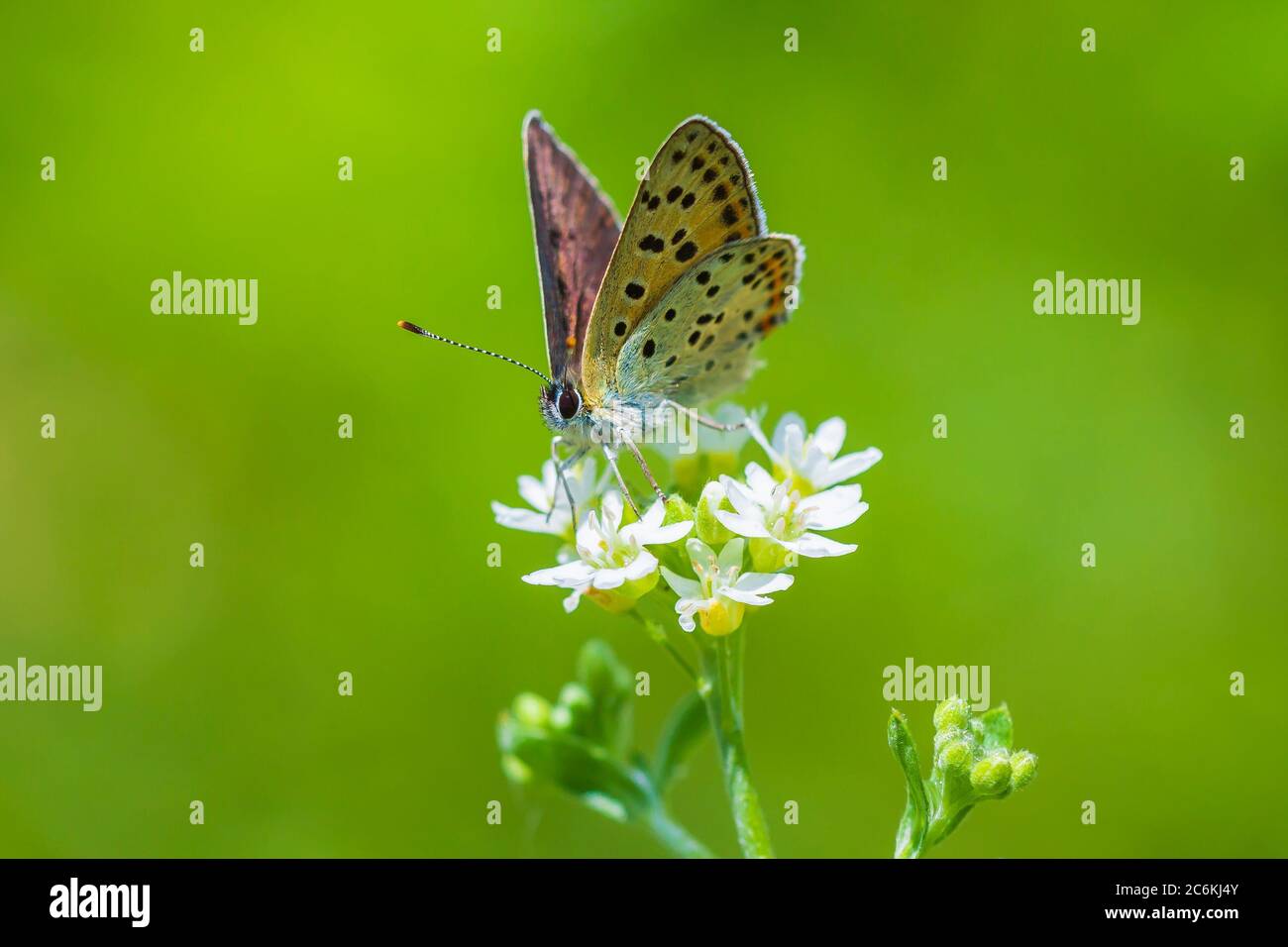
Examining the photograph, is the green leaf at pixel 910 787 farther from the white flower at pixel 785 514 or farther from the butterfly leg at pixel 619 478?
the butterfly leg at pixel 619 478

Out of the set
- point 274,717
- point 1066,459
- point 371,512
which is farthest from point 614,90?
point 274,717

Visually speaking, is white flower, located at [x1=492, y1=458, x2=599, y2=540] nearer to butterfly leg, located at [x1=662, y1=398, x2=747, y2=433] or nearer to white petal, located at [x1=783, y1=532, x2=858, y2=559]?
butterfly leg, located at [x1=662, y1=398, x2=747, y2=433]

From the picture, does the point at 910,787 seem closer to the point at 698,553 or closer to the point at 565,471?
the point at 698,553

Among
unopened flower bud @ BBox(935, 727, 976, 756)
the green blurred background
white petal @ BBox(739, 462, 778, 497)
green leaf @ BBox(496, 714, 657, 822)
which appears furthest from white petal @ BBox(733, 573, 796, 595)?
the green blurred background

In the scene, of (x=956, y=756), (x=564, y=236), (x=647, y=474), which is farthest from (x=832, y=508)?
(x=564, y=236)

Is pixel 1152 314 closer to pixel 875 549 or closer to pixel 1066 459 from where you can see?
pixel 1066 459
